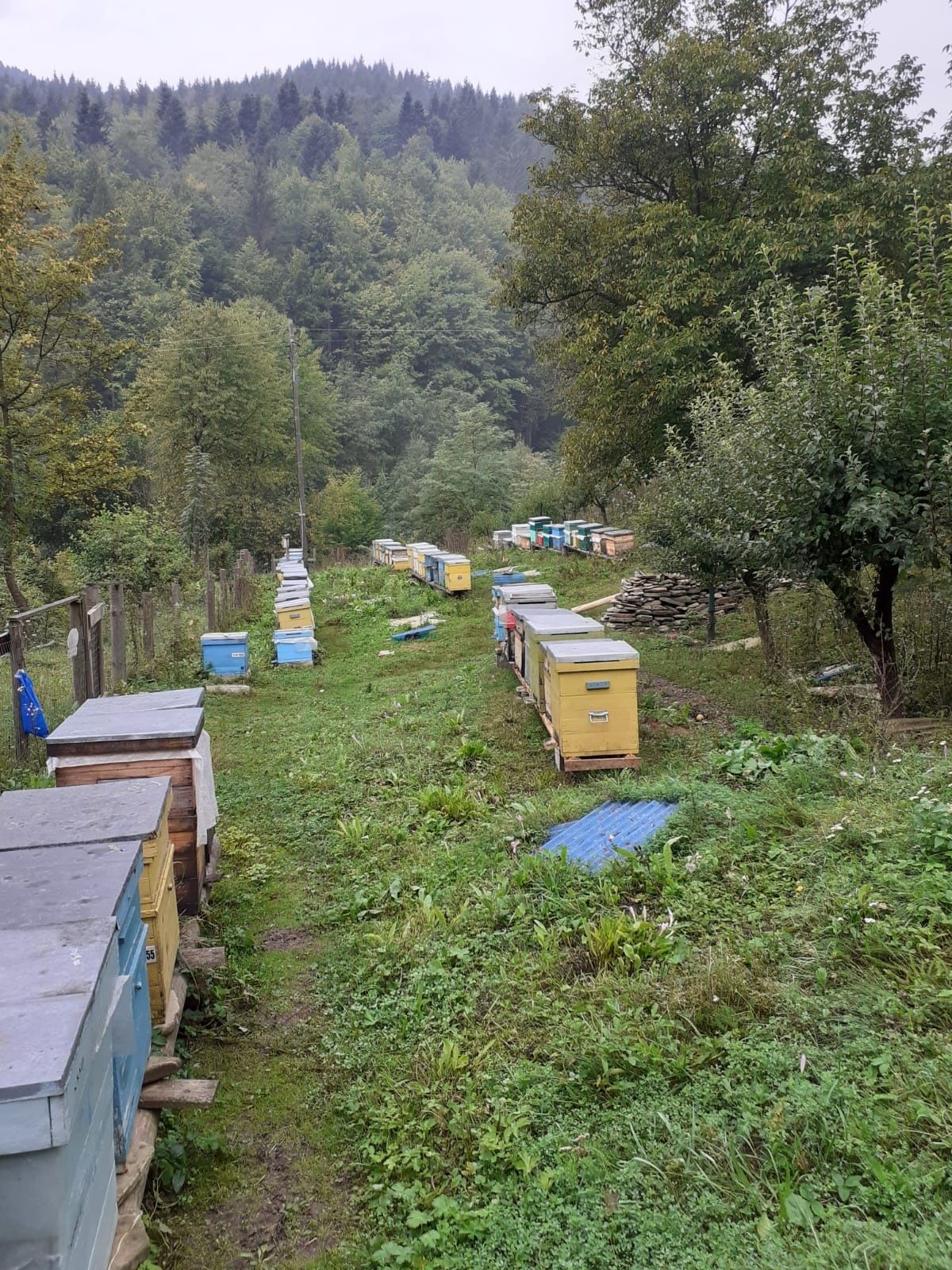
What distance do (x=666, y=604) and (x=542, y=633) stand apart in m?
7.66

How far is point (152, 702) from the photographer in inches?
235

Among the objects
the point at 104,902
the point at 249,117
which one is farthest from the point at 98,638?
the point at 249,117

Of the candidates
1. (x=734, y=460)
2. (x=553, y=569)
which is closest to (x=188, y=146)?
(x=553, y=569)

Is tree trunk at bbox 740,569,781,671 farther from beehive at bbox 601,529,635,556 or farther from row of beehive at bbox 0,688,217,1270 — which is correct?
beehive at bbox 601,529,635,556

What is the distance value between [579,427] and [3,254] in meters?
10.9

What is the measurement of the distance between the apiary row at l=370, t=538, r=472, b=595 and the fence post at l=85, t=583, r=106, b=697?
1110 cm

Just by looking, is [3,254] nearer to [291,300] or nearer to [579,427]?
[579,427]

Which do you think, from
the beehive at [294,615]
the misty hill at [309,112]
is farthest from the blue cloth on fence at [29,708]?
the misty hill at [309,112]

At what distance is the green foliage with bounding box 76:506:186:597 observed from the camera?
58.4 ft

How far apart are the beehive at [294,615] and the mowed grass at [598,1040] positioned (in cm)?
908

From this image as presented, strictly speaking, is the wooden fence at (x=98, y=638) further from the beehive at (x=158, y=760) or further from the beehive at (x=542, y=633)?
the beehive at (x=542, y=633)

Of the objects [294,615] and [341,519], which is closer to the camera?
[294,615]

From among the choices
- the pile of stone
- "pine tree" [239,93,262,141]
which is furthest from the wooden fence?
"pine tree" [239,93,262,141]

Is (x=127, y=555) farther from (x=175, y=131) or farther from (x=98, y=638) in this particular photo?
(x=175, y=131)
